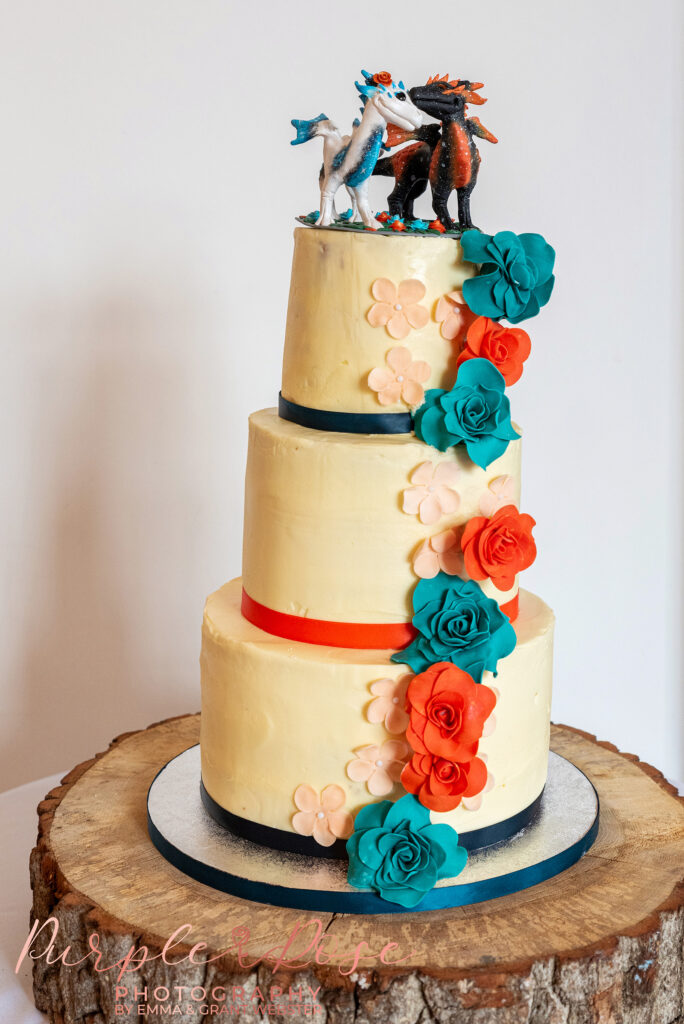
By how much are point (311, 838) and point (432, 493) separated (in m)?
0.57

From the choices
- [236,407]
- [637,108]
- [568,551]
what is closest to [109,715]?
[236,407]

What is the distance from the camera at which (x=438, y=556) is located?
173cm

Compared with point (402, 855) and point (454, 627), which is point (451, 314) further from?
point (402, 855)

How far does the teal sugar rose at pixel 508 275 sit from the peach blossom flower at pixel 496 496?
9.9 inches

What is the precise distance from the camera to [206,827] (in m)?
1.92

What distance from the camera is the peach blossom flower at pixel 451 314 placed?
1719 mm

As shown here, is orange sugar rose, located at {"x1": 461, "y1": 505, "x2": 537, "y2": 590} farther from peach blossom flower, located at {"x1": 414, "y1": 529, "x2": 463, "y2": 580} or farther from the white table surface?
the white table surface

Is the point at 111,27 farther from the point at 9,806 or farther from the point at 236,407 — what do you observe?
the point at 9,806

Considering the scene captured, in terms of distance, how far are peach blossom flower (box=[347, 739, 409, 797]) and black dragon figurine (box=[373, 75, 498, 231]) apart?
81 cm

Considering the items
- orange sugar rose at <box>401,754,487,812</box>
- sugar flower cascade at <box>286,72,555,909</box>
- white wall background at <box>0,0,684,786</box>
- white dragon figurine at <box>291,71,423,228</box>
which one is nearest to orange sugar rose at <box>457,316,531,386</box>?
sugar flower cascade at <box>286,72,555,909</box>

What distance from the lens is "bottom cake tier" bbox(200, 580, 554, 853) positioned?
5.69 feet

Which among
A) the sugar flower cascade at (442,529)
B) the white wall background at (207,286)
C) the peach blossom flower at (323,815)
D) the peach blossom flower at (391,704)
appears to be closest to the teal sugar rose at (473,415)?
the sugar flower cascade at (442,529)

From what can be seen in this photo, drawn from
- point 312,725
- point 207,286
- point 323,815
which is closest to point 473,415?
point 312,725

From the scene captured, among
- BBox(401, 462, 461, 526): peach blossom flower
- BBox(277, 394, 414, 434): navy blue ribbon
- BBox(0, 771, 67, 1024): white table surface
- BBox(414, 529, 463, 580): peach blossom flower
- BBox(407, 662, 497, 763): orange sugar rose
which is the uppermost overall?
BBox(277, 394, 414, 434): navy blue ribbon
